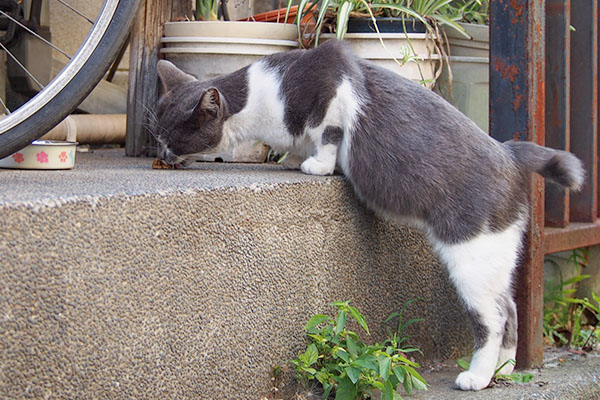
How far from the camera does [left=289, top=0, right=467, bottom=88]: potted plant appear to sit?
8.71 ft

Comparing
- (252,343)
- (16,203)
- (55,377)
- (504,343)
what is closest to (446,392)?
(504,343)

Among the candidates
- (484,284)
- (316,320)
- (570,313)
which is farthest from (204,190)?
(570,313)

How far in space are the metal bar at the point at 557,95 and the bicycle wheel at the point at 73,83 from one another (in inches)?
52.7

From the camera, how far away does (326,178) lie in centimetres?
208

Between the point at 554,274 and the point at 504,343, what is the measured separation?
0.88m

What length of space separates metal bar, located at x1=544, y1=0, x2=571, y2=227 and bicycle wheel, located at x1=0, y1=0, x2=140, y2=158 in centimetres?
134

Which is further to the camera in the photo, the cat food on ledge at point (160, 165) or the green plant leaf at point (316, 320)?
the cat food on ledge at point (160, 165)

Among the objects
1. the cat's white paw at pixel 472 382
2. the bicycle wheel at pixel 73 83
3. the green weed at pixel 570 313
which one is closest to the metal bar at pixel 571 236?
the green weed at pixel 570 313

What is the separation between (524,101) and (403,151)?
438 millimetres

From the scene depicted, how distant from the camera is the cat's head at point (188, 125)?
2158 mm

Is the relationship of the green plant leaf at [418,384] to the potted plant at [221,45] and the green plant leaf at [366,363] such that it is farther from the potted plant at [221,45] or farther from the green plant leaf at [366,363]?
the potted plant at [221,45]

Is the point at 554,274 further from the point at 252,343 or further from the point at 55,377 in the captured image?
the point at 55,377

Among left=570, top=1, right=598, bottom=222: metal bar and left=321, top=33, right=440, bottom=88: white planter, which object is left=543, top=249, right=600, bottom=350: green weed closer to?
left=570, top=1, right=598, bottom=222: metal bar

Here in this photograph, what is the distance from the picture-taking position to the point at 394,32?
8.86 ft
